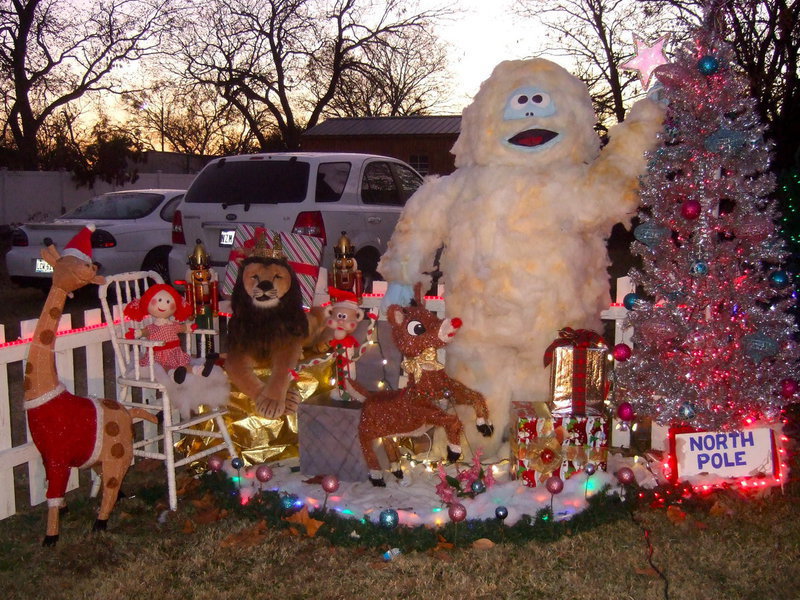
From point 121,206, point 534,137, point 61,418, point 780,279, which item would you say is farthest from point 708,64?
point 121,206

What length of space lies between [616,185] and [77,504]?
10.6 feet

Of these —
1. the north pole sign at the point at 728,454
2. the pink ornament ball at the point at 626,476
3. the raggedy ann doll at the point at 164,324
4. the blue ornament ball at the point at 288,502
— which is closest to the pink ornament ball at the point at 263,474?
the blue ornament ball at the point at 288,502

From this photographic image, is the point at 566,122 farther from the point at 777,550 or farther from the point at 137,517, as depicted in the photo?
the point at 137,517

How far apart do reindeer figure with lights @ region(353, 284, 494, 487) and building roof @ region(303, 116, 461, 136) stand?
847 inches

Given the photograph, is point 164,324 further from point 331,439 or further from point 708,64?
point 708,64

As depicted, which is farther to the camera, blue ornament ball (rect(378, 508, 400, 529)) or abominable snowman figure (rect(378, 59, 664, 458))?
abominable snowman figure (rect(378, 59, 664, 458))

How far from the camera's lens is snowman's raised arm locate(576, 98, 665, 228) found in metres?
3.88

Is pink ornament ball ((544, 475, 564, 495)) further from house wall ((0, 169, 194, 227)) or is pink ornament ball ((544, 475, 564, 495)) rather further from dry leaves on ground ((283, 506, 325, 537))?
house wall ((0, 169, 194, 227))

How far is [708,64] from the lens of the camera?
11.5 ft

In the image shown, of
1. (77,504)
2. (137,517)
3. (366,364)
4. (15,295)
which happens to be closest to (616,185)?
(366,364)

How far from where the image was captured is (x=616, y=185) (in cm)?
388

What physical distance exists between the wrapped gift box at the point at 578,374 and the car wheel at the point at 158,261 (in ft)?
22.8

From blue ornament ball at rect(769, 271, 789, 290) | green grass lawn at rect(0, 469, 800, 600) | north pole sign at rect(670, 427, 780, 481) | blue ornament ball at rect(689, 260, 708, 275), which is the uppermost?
blue ornament ball at rect(689, 260, 708, 275)

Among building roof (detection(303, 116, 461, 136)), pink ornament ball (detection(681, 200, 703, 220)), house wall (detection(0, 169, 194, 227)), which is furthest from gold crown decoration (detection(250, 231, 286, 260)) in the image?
building roof (detection(303, 116, 461, 136))
